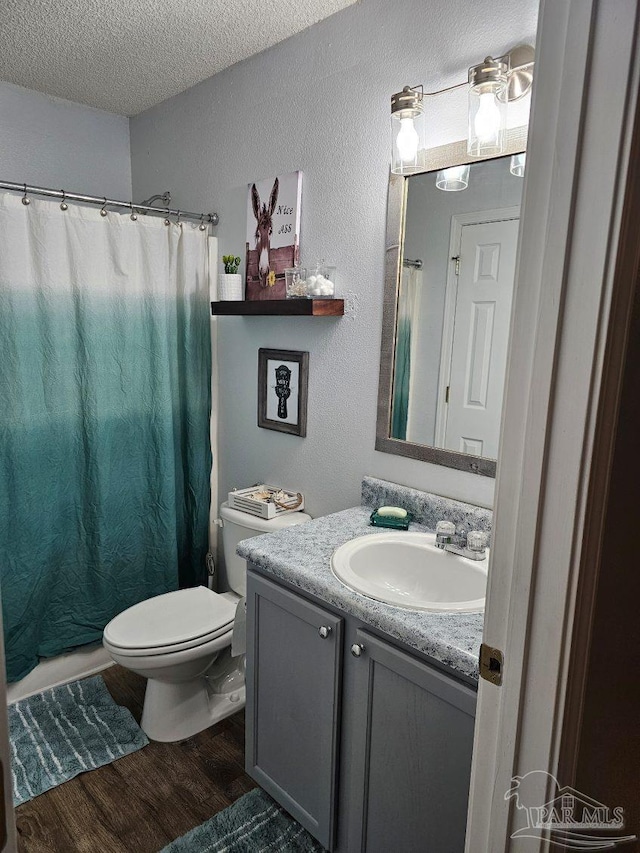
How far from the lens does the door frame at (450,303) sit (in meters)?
1.65

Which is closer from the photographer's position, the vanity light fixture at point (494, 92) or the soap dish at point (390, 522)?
the vanity light fixture at point (494, 92)

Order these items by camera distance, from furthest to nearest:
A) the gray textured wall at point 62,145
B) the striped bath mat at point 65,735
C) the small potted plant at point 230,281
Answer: the gray textured wall at point 62,145
the small potted plant at point 230,281
the striped bath mat at point 65,735

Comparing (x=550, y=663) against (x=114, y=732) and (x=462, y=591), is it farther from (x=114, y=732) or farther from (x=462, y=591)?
(x=114, y=732)

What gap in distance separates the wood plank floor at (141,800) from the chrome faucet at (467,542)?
1.03 meters

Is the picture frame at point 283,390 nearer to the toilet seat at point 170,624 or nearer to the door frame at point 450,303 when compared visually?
the door frame at point 450,303

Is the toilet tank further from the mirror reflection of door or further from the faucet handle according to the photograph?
the faucet handle

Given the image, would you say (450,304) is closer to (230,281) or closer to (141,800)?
(230,281)

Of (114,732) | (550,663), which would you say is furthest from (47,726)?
(550,663)

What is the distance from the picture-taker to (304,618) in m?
1.53

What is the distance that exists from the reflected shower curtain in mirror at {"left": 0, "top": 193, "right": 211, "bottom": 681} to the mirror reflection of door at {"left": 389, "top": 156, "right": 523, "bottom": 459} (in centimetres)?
110

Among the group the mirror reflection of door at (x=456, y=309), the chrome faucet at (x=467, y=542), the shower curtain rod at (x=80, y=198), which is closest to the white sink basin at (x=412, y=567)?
the chrome faucet at (x=467, y=542)

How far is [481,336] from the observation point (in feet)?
5.54

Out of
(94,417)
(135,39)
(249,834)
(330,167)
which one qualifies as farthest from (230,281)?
(249,834)

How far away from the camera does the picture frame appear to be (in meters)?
2.24
